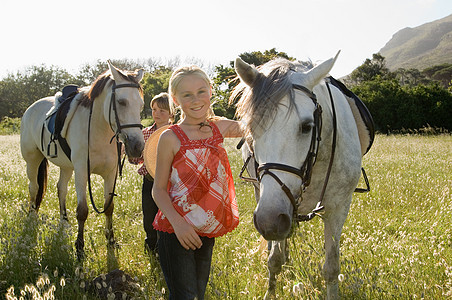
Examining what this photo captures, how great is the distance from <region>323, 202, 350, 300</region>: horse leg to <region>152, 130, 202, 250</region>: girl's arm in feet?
4.50

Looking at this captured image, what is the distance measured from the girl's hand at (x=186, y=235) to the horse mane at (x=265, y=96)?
2.30 ft

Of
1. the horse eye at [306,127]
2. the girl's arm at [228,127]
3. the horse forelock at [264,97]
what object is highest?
the horse forelock at [264,97]

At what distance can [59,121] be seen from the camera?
15.8 ft

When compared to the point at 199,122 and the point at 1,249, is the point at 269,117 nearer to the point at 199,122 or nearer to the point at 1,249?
the point at 199,122

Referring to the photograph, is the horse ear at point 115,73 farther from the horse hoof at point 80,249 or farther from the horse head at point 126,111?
the horse hoof at point 80,249

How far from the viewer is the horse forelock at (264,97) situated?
1941 millimetres

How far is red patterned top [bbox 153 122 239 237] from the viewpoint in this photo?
1978 mm

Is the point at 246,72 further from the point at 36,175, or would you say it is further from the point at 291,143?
the point at 36,175

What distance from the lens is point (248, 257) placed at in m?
3.51


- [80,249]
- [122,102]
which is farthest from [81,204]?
[122,102]

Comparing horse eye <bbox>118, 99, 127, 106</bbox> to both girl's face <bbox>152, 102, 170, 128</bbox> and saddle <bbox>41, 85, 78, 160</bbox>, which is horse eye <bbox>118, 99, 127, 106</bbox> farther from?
saddle <bbox>41, 85, 78, 160</bbox>

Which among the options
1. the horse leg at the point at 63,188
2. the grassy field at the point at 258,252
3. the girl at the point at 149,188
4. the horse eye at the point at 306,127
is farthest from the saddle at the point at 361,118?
the horse leg at the point at 63,188

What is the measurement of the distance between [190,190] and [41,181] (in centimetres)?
497

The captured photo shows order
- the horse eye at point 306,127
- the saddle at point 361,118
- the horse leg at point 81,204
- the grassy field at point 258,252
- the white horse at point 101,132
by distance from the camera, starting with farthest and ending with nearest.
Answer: the horse leg at point 81,204 < the white horse at point 101,132 < the saddle at point 361,118 < the grassy field at point 258,252 < the horse eye at point 306,127
